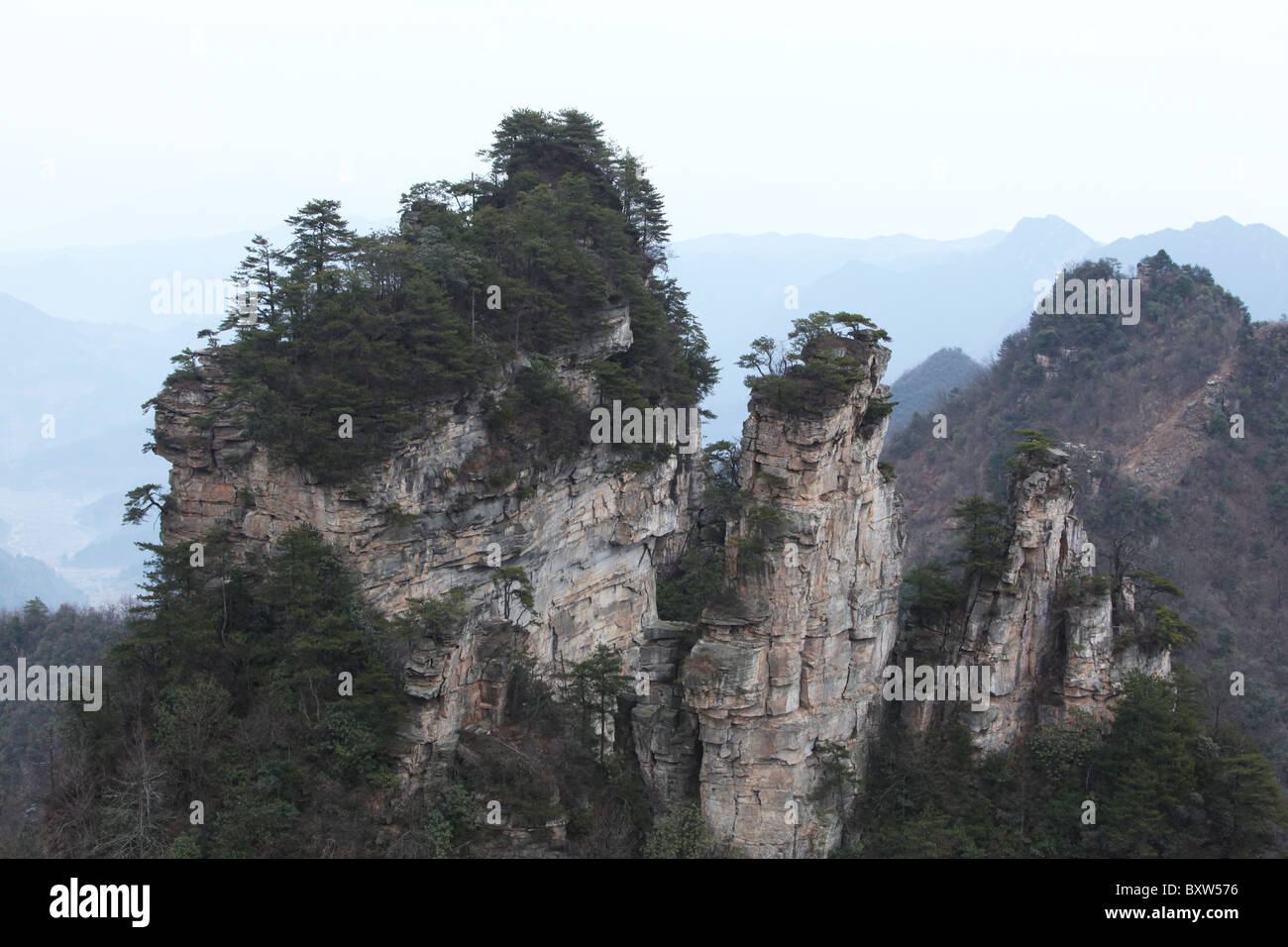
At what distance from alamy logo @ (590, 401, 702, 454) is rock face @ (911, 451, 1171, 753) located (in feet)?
35.8

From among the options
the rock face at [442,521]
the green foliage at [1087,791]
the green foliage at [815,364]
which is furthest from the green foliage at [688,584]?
the green foliage at [815,364]

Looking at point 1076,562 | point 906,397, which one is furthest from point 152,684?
point 906,397

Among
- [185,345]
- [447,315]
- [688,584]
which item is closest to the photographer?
[447,315]

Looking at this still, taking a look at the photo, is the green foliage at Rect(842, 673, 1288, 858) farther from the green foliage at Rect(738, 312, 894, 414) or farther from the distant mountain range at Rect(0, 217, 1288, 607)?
the distant mountain range at Rect(0, 217, 1288, 607)

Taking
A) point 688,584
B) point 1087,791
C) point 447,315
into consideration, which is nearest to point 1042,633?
point 1087,791

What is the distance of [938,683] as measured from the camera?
2694 cm

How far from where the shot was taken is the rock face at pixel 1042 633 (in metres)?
25.9

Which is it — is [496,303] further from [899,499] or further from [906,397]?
[906,397]

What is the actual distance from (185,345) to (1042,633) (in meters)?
180

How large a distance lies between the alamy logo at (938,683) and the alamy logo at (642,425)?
10.3 meters

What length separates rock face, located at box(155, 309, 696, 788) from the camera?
22531 millimetres

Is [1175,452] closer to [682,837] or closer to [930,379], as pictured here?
[682,837]

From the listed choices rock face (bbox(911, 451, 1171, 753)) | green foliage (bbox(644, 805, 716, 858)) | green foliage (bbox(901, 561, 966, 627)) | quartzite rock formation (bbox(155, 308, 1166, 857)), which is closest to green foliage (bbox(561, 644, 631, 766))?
quartzite rock formation (bbox(155, 308, 1166, 857))

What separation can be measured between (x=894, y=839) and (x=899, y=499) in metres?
10.0
